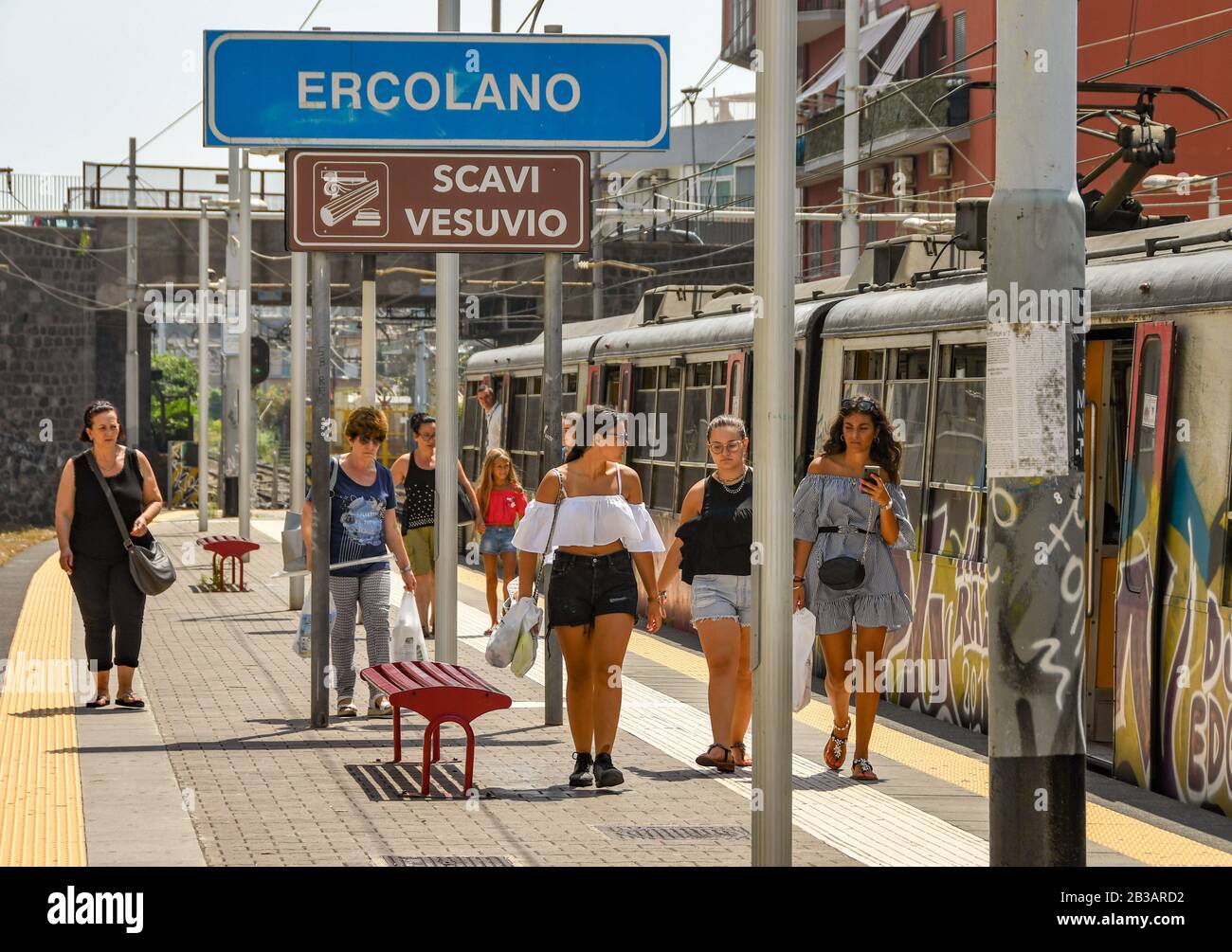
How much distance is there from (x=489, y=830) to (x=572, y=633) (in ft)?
4.37

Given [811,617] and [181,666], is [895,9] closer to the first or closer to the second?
[181,666]

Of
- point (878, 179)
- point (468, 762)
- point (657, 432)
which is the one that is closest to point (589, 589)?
point (468, 762)

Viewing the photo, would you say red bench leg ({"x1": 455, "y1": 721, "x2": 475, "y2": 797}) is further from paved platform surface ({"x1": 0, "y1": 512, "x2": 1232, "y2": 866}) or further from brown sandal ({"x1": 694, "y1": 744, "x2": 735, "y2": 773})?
brown sandal ({"x1": 694, "y1": 744, "x2": 735, "y2": 773})

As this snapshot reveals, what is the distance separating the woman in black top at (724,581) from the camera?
929 centimetres

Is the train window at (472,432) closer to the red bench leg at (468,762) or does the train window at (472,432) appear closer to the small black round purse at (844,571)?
the small black round purse at (844,571)

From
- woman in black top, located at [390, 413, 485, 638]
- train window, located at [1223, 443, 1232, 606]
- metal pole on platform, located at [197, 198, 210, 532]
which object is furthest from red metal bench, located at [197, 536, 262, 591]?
train window, located at [1223, 443, 1232, 606]

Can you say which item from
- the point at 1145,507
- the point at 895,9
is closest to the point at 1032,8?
the point at 1145,507

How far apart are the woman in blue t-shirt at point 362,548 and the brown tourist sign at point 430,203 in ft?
4.03

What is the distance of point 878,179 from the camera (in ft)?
140

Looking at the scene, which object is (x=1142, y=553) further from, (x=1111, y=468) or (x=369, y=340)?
(x=369, y=340)

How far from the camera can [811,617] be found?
29.9 feet

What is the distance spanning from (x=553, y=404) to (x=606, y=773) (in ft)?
9.32

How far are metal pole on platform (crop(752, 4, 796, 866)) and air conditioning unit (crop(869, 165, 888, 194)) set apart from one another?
37.2 m

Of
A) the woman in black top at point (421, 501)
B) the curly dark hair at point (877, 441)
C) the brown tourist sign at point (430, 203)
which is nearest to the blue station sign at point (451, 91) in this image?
the brown tourist sign at point (430, 203)
